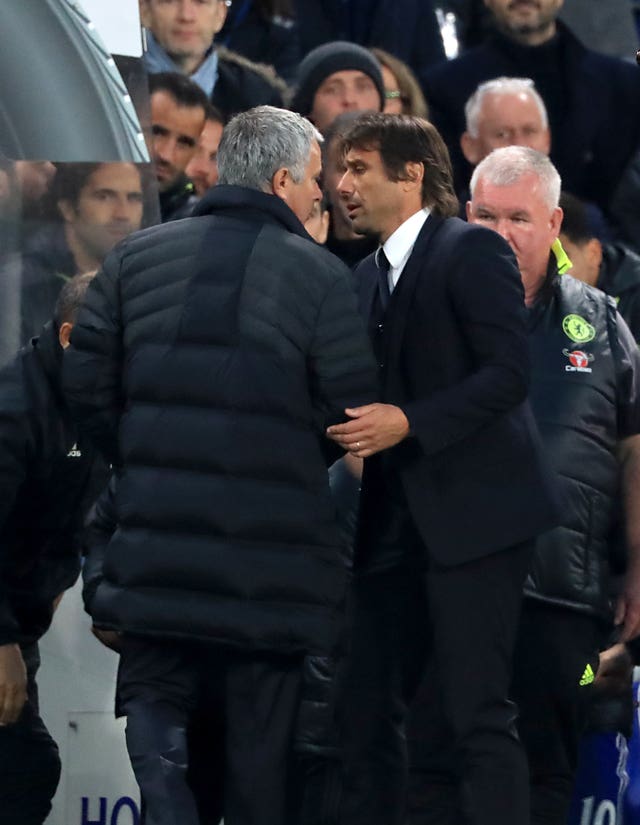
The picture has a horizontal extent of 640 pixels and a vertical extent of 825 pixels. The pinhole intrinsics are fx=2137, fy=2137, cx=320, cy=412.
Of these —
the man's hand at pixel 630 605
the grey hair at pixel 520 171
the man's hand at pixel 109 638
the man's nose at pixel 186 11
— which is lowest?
the man's hand at pixel 630 605

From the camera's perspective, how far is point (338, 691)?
5297 mm

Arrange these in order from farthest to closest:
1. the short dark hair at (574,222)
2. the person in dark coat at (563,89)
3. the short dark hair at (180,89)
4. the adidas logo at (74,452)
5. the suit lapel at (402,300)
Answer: the person in dark coat at (563,89) < the short dark hair at (180,89) < the short dark hair at (574,222) < the adidas logo at (74,452) < the suit lapel at (402,300)

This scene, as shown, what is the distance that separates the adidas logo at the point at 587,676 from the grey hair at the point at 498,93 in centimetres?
260

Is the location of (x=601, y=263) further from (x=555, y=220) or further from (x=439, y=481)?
(x=439, y=481)

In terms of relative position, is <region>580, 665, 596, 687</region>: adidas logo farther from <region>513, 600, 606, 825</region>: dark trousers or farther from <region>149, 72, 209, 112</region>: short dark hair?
<region>149, 72, 209, 112</region>: short dark hair

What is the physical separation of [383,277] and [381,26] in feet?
12.1

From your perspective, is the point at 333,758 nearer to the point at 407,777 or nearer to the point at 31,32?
the point at 407,777

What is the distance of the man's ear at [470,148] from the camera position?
7855 mm

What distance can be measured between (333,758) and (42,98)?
1.96m

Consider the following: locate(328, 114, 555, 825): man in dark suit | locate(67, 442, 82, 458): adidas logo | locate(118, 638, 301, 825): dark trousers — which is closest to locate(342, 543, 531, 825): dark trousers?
locate(328, 114, 555, 825): man in dark suit

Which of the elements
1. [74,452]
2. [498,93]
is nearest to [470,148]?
[498,93]

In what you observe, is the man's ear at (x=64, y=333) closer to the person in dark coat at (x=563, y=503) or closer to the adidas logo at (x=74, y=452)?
the adidas logo at (x=74, y=452)

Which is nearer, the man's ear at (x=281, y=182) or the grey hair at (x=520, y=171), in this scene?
the man's ear at (x=281, y=182)

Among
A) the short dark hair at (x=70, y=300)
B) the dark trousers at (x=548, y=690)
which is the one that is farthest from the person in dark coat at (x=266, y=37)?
the dark trousers at (x=548, y=690)
